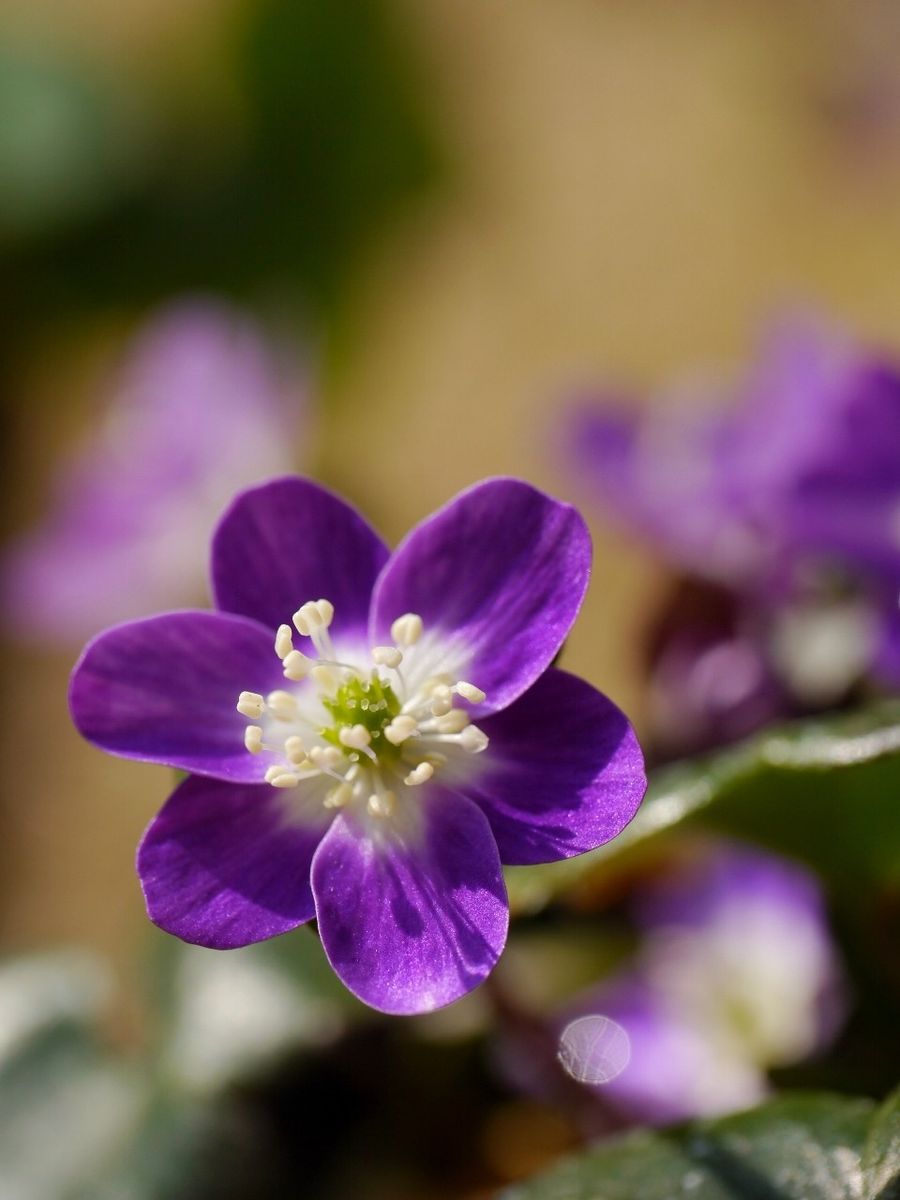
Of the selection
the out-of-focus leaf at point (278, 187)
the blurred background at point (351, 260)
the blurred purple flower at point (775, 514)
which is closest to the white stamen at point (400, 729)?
the blurred purple flower at point (775, 514)

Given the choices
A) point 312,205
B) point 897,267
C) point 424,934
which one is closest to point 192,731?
point 424,934

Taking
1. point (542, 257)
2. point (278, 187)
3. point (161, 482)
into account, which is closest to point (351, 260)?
point (278, 187)

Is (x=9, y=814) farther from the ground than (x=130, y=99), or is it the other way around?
(x=130, y=99)

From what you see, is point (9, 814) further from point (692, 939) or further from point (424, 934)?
point (424, 934)

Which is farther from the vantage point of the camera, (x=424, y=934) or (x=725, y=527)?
(x=725, y=527)

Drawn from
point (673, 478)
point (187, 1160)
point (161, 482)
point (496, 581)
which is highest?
point (496, 581)

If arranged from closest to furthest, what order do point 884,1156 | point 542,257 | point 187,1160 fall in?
point 884,1156
point 187,1160
point 542,257

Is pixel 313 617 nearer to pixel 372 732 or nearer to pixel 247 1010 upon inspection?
pixel 372 732

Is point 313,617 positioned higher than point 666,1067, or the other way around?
point 313,617
